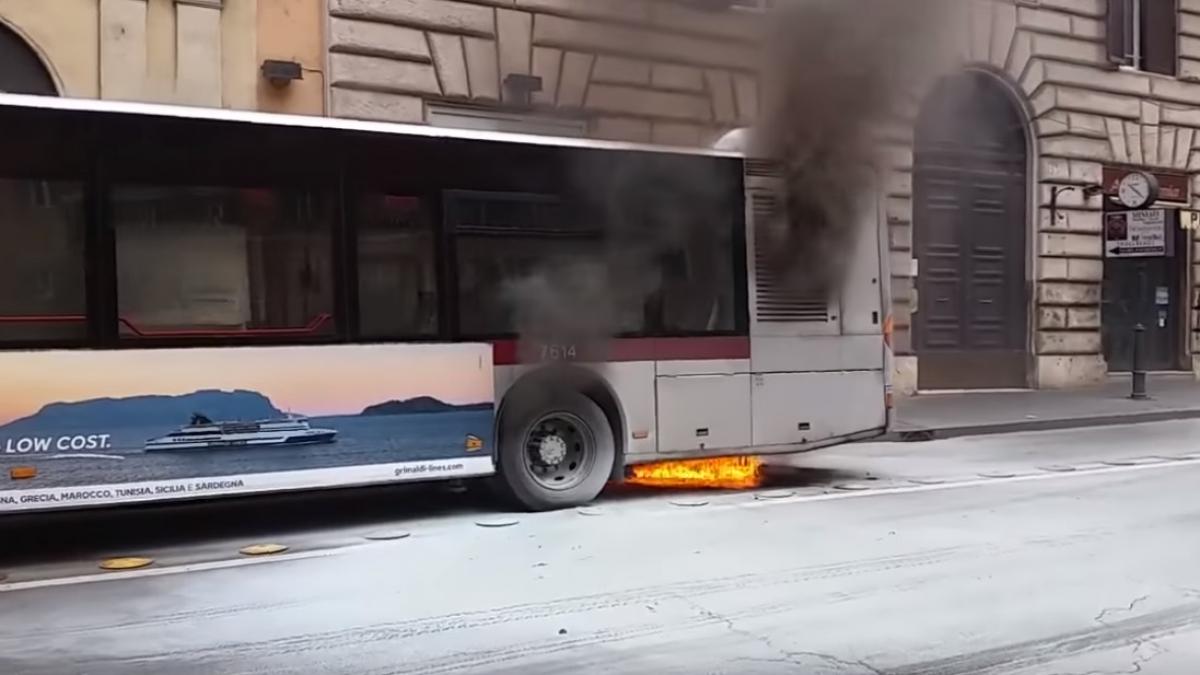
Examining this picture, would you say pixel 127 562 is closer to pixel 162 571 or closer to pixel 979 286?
pixel 162 571

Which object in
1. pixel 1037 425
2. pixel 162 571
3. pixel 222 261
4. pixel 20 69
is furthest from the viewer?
pixel 1037 425

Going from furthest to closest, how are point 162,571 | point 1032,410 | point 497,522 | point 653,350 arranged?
point 1032,410
point 653,350
point 497,522
point 162,571

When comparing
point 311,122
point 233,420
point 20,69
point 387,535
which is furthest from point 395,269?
point 20,69

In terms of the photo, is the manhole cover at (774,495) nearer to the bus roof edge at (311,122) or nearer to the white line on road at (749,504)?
the white line on road at (749,504)

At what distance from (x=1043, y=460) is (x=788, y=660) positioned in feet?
26.0

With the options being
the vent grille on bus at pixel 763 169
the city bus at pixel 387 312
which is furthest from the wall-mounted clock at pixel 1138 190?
the vent grille on bus at pixel 763 169

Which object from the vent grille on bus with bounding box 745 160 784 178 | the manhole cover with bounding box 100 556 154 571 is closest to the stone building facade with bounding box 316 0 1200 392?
the vent grille on bus with bounding box 745 160 784 178

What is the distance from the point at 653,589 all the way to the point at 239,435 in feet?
9.38

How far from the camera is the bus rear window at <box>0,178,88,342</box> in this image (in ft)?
22.9

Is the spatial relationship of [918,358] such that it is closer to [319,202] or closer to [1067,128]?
[1067,128]

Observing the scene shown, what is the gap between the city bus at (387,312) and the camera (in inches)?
280

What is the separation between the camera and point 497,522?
8.52 m

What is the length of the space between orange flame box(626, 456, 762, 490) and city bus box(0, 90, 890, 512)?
2.53 ft

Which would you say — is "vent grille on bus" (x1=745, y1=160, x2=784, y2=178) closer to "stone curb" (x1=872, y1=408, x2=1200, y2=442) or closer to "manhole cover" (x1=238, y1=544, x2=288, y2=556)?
"manhole cover" (x1=238, y1=544, x2=288, y2=556)
